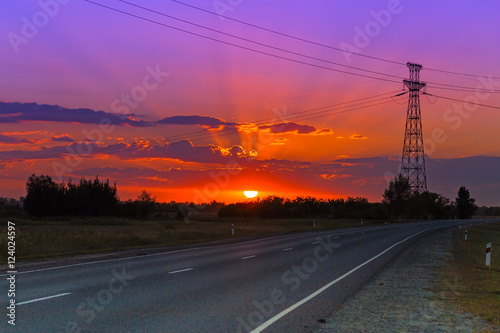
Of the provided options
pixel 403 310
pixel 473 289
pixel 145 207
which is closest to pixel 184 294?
pixel 403 310

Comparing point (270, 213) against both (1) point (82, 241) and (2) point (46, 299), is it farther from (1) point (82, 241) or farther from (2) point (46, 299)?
(2) point (46, 299)

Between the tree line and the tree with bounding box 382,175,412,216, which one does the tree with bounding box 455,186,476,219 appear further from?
the tree with bounding box 382,175,412,216

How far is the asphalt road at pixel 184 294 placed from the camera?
7805 millimetres

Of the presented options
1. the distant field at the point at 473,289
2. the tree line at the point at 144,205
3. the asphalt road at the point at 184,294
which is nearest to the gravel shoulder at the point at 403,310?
the distant field at the point at 473,289

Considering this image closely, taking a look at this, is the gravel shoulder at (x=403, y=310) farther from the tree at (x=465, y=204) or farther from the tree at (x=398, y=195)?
the tree at (x=465, y=204)

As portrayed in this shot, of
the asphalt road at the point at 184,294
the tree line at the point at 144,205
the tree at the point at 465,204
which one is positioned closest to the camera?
the asphalt road at the point at 184,294

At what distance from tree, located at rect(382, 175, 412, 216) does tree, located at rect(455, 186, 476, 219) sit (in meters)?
54.1

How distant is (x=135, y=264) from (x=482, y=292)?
11136 mm

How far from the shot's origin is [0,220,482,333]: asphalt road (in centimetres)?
780

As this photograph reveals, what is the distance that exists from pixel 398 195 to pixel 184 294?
10800cm

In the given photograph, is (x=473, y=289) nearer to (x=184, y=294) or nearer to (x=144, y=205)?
(x=184, y=294)

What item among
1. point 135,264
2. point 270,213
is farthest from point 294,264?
point 270,213

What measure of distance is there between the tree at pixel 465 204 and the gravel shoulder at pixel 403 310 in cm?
15636

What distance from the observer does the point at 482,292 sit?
39.1 feet
